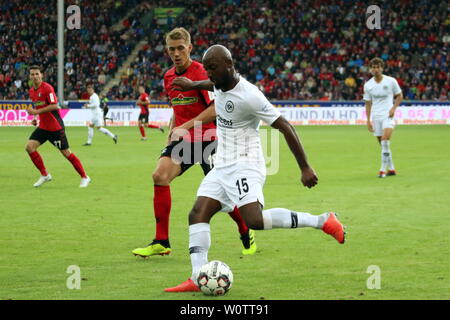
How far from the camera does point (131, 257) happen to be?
838 centimetres

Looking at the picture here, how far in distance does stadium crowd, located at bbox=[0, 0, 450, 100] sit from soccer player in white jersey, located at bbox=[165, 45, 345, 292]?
33.9 m

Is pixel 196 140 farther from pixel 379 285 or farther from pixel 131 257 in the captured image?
pixel 379 285

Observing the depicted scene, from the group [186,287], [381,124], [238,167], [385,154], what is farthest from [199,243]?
[381,124]

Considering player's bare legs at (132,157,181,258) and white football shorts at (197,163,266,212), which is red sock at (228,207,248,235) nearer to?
player's bare legs at (132,157,181,258)

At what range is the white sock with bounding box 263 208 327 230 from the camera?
6.86 metres

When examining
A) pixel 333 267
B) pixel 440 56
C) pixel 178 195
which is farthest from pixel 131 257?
pixel 440 56

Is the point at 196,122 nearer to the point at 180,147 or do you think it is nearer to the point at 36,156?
the point at 180,147

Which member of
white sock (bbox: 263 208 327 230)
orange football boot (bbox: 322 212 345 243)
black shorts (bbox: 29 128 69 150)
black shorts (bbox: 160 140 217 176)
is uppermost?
black shorts (bbox: 29 128 69 150)

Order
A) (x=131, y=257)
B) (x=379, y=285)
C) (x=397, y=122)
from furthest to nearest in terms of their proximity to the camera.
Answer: (x=397, y=122), (x=131, y=257), (x=379, y=285)

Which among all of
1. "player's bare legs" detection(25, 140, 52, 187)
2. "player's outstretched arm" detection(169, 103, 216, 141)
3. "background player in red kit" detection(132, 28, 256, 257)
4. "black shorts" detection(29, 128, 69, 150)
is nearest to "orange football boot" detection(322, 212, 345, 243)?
"background player in red kit" detection(132, 28, 256, 257)

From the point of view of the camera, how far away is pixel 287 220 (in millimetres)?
6914

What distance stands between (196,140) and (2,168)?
38.6 ft

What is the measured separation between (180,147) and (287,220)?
6.96 ft

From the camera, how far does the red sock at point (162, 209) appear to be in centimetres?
845
